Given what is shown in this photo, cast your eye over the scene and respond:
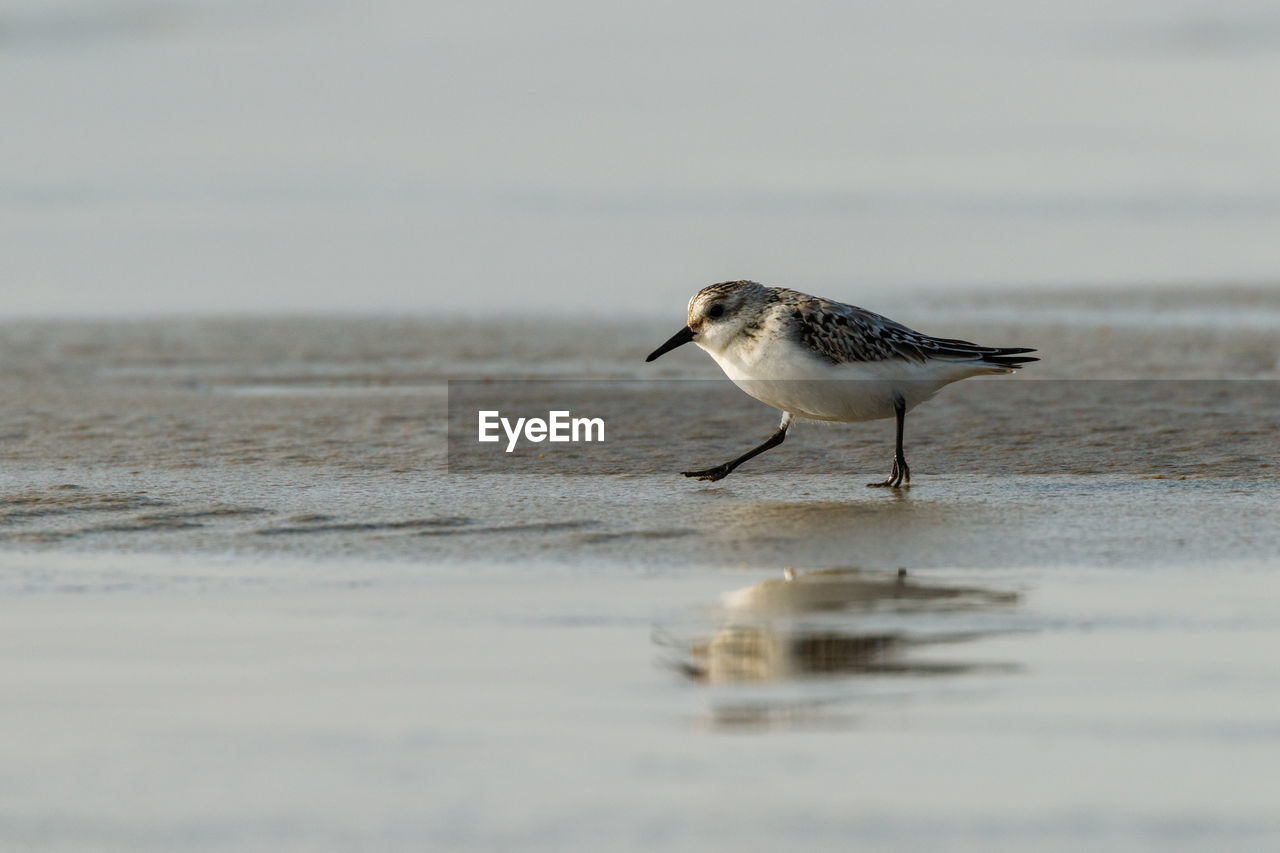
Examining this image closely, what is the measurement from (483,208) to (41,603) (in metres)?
20.5

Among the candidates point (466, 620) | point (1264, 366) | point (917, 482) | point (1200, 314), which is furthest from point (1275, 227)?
point (466, 620)

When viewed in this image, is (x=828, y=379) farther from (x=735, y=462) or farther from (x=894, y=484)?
(x=735, y=462)

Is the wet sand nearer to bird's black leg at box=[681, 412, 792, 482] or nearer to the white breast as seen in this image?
bird's black leg at box=[681, 412, 792, 482]

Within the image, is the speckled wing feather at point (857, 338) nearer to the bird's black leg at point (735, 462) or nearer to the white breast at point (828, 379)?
the white breast at point (828, 379)

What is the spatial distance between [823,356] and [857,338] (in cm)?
19

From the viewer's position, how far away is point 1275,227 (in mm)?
25297

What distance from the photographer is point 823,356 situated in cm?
872

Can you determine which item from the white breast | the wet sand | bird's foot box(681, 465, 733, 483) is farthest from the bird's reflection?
bird's foot box(681, 465, 733, 483)

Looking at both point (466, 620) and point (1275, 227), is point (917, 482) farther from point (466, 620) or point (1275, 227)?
point (1275, 227)

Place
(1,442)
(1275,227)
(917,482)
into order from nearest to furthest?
(917,482) → (1,442) → (1275,227)

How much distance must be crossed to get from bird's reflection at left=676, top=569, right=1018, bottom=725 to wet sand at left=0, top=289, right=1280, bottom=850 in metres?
0.02

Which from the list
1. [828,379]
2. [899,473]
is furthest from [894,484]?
[828,379]

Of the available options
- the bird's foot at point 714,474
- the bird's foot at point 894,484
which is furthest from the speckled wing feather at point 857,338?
the bird's foot at point 714,474

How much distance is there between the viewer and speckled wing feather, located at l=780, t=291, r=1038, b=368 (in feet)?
28.7
